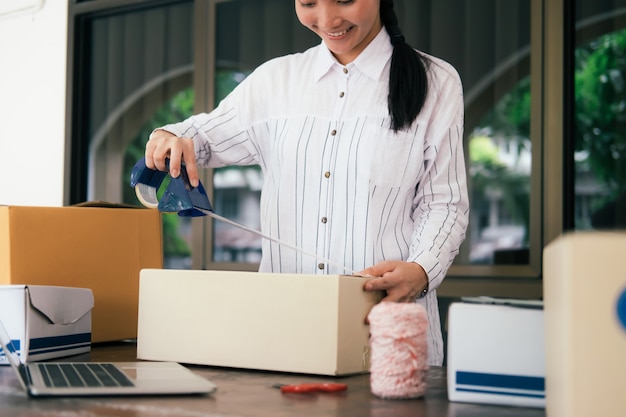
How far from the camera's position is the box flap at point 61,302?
→ 1.33m

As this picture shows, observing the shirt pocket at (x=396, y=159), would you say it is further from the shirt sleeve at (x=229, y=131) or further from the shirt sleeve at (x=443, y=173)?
the shirt sleeve at (x=229, y=131)

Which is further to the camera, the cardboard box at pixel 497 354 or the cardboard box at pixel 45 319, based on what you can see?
the cardboard box at pixel 45 319

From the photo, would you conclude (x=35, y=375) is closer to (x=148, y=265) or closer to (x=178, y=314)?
(x=178, y=314)

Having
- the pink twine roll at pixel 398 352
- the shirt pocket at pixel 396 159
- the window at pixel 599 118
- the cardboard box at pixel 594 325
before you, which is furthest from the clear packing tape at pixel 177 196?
the window at pixel 599 118

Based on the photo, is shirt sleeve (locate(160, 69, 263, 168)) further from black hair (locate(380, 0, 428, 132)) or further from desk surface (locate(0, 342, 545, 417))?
desk surface (locate(0, 342, 545, 417))

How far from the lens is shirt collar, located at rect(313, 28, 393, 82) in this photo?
169 centimetres

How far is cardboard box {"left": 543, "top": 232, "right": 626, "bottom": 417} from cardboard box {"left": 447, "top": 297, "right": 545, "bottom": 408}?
0.24 meters

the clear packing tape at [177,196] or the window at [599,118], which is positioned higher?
the window at [599,118]

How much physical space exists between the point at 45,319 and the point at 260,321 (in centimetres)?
39

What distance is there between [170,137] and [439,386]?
69 cm

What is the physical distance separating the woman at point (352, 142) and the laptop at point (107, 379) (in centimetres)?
50

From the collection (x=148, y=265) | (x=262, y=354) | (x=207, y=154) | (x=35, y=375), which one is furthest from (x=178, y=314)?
(x=207, y=154)

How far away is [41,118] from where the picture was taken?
13.3 ft

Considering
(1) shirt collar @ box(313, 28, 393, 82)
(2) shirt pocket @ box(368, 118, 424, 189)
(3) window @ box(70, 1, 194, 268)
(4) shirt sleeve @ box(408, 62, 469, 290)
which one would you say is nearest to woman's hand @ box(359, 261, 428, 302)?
(4) shirt sleeve @ box(408, 62, 469, 290)
